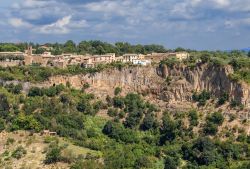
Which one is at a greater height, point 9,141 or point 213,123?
point 213,123

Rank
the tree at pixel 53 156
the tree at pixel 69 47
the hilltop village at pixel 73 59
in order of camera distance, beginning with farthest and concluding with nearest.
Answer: the tree at pixel 69 47 < the hilltop village at pixel 73 59 < the tree at pixel 53 156

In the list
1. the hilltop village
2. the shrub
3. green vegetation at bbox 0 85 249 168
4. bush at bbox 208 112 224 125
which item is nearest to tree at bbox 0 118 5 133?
green vegetation at bbox 0 85 249 168

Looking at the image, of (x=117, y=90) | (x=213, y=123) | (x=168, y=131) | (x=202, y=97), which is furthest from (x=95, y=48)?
(x=213, y=123)

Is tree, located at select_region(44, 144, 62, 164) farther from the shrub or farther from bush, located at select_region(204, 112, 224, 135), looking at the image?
bush, located at select_region(204, 112, 224, 135)

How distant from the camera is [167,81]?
67.5 metres

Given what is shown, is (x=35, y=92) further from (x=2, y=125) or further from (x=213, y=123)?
(x=213, y=123)

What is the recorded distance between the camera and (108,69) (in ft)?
229

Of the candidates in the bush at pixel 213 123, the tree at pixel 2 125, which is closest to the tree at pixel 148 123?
the bush at pixel 213 123

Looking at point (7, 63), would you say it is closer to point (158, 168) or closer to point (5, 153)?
point (5, 153)

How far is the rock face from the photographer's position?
209 feet

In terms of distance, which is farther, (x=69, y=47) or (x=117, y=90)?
(x=69, y=47)

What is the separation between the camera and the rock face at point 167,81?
6356cm

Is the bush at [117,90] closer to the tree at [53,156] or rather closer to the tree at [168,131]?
the tree at [168,131]

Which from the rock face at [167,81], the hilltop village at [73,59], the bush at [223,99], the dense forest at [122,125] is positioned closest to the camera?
the dense forest at [122,125]
